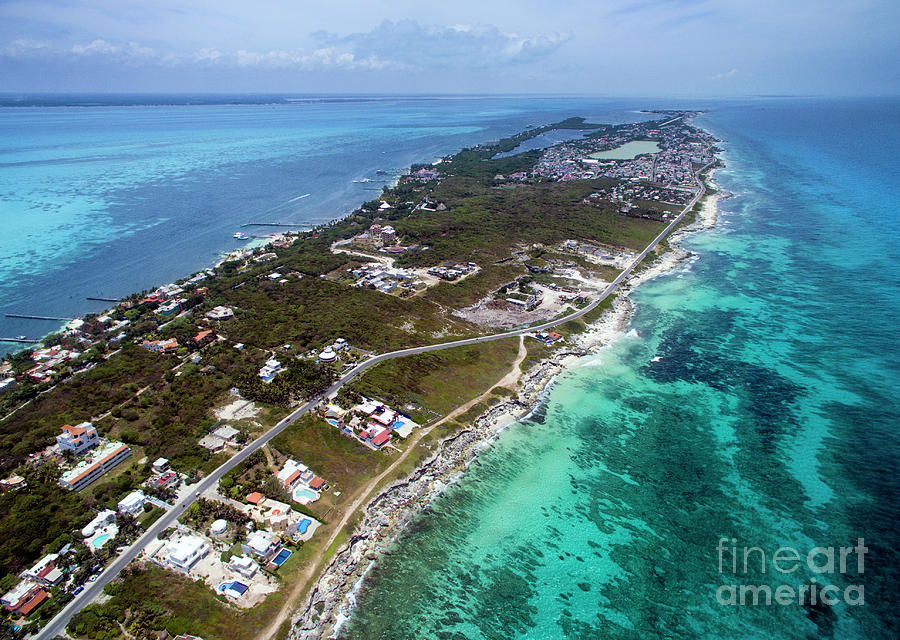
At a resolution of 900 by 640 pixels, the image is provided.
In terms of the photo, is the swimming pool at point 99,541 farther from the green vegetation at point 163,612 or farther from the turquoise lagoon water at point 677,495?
the turquoise lagoon water at point 677,495

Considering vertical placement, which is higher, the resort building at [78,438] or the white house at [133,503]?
the resort building at [78,438]

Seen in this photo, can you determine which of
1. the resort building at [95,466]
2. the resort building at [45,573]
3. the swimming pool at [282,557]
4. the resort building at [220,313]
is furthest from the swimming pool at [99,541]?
the resort building at [220,313]

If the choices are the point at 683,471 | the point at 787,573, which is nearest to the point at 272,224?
the point at 683,471

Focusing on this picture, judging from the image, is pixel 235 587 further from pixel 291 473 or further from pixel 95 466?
pixel 95 466

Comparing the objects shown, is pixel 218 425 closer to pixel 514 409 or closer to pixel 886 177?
pixel 514 409

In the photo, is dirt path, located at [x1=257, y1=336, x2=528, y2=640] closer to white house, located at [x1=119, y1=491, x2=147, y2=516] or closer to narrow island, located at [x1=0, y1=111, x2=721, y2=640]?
narrow island, located at [x1=0, y1=111, x2=721, y2=640]

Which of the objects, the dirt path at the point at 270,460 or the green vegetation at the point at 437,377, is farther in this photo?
the green vegetation at the point at 437,377

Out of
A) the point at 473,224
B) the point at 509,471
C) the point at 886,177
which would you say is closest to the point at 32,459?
the point at 509,471
